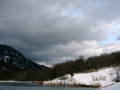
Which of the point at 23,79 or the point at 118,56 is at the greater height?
the point at 118,56

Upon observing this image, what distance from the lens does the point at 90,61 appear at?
132 m

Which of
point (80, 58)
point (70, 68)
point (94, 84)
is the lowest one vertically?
point (94, 84)

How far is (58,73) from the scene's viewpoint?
4875 inches

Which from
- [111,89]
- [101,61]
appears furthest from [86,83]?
[101,61]

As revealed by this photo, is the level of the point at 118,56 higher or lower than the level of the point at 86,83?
higher

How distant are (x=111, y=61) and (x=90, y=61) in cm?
1794

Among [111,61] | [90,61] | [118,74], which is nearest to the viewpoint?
[118,74]

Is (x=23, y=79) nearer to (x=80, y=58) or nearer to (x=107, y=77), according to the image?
(x=80, y=58)

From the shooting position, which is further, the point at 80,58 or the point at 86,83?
the point at 80,58

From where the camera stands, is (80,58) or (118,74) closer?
(118,74)

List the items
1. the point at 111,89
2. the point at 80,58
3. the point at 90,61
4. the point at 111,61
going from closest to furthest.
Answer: the point at 111,89 → the point at 111,61 → the point at 90,61 → the point at 80,58

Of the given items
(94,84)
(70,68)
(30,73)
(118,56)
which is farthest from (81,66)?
(30,73)

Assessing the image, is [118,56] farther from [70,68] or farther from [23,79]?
[23,79]

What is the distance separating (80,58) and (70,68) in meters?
20.0
